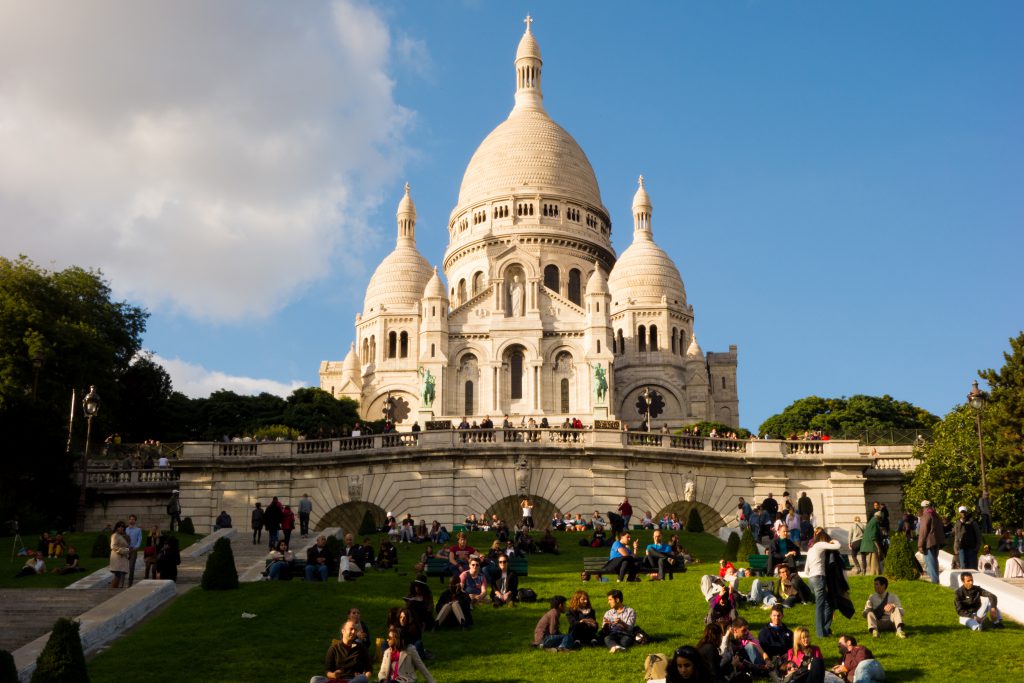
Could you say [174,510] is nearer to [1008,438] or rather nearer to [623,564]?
[623,564]

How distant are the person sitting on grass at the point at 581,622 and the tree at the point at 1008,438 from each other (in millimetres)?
24306

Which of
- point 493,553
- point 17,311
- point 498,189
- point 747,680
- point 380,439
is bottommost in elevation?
point 747,680

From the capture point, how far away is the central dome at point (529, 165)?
109 m

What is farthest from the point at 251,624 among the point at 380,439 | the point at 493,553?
the point at 380,439

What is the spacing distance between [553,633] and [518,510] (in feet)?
68.2

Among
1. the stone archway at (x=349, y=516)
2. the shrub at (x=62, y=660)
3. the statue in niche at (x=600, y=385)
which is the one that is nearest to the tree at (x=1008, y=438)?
the stone archway at (x=349, y=516)

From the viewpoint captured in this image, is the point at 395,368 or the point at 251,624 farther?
the point at 395,368

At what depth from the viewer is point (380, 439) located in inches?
1629

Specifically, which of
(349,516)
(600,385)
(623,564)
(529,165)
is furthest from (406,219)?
(623,564)

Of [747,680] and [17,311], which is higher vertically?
[17,311]

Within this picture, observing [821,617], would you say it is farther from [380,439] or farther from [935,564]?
[380,439]

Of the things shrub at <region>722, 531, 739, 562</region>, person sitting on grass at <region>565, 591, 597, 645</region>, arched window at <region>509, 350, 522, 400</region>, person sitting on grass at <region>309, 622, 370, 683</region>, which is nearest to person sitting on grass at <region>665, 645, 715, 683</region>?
person sitting on grass at <region>309, 622, 370, 683</region>

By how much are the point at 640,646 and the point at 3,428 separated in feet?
95.5

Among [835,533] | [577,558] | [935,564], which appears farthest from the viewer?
[835,533]
